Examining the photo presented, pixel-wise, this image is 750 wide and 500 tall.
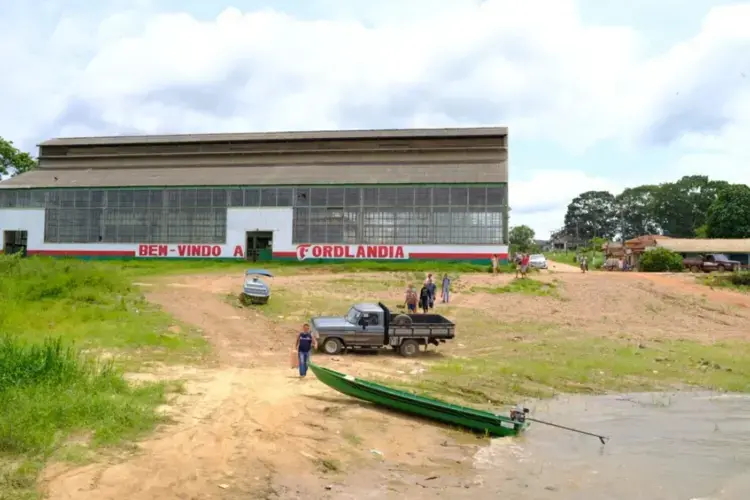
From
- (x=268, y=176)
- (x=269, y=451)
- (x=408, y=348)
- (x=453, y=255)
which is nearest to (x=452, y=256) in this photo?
(x=453, y=255)

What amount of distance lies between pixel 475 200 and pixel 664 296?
69.1ft

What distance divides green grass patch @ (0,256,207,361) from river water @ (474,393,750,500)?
1126cm

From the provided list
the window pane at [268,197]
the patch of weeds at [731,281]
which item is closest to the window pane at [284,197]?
the window pane at [268,197]

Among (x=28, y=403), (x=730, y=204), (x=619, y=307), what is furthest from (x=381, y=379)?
(x=730, y=204)

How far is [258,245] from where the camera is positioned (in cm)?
5744

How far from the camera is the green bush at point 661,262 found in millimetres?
55562

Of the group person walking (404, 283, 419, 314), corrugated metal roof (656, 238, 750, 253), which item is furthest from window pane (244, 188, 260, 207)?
corrugated metal roof (656, 238, 750, 253)

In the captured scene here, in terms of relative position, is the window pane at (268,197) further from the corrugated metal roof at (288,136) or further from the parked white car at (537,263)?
the parked white car at (537,263)

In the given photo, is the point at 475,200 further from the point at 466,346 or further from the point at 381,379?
the point at 381,379

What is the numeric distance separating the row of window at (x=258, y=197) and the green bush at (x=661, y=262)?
15205mm

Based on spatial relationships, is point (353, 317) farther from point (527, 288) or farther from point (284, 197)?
point (284, 197)

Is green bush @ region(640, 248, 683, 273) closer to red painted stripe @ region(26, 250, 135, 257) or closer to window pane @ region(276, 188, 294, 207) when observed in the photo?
window pane @ region(276, 188, 294, 207)

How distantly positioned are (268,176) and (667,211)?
98969 mm

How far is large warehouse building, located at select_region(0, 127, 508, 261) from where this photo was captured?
180 ft
